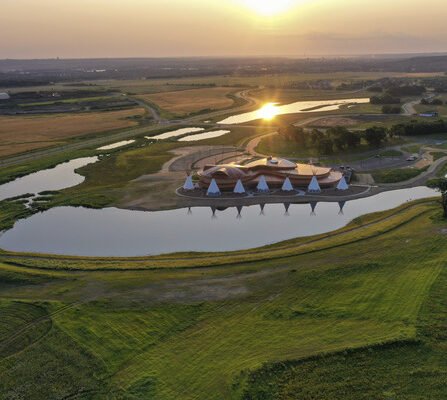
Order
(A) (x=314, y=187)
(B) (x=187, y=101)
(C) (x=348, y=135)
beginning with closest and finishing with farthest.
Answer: (A) (x=314, y=187) → (C) (x=348, y=135) → (B) (x=187, y=101)

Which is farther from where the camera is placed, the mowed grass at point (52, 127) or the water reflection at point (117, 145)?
the mowed grass at point (52, 127)

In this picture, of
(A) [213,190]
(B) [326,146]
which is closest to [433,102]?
(B) [326,146]

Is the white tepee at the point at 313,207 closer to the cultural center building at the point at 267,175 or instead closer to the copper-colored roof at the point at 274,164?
the cultural center building at the point at 267,175

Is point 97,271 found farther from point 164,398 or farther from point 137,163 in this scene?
point 137,163

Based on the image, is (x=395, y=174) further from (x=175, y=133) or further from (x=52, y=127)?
(x=52, y=127)

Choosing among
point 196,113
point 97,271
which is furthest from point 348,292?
point 196,113

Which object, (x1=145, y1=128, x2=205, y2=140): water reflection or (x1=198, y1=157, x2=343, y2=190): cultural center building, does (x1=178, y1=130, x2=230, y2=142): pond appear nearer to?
(x1=145, y1=128, x2=205, y2=140): water reflection

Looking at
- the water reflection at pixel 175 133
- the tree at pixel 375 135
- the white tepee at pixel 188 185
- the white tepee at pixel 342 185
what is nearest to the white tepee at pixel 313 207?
the white tepee at pixel 342 185
